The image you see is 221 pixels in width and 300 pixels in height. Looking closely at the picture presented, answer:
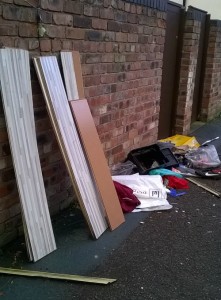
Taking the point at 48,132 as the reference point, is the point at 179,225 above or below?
Answer: below

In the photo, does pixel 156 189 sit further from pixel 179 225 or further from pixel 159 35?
pixel 159 35

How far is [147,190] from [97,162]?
779 mm

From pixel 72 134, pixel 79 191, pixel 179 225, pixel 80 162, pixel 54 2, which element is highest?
pixel 54 2

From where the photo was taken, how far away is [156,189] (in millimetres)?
3748

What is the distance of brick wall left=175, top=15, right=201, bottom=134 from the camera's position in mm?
6043

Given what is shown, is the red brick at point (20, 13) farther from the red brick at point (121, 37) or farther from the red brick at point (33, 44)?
the red brick at point (121, 37)

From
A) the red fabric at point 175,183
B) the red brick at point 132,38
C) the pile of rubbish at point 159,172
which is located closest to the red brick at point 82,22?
the red brick at point 132,38

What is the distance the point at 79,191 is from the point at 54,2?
5.08 feet

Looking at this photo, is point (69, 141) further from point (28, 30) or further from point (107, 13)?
point (107, 13)

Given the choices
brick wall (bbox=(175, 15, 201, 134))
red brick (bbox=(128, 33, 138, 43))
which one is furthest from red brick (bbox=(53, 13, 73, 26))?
brick wall (bbox=(175, 15, 201, 134))

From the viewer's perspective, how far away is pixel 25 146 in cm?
264

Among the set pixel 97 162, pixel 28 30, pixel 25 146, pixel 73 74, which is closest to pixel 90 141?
pixel 97 162

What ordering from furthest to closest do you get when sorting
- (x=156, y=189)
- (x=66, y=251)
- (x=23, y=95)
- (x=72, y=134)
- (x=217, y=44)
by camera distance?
(x=217, y=44) < (x=156, y=189) < (x=72, y=134) < (x=66, y=251) < (x=23, y=95)

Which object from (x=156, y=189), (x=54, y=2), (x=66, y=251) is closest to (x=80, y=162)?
(x=66, y=251)
